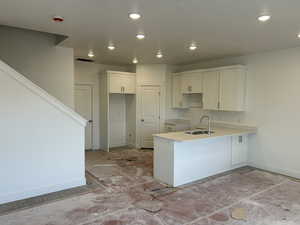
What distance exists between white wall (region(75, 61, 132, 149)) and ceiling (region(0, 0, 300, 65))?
2027 mm

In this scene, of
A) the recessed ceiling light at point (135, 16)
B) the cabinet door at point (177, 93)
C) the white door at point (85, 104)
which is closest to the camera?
the recessed ceiling light at point (135, 16)

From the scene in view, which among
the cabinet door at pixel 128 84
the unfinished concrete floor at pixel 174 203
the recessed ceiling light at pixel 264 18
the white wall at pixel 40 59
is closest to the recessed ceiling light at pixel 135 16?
the recessed ceiling light at pixel 264 18

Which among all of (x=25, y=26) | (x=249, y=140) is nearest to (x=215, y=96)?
(x=249, y=140)

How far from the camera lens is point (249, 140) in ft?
16.9

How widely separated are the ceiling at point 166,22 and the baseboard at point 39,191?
253 cm

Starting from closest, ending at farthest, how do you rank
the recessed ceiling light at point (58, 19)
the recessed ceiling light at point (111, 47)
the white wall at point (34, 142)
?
1. the recessed ceiling light at point (58, 19)
2. the white wall at point (34, 142)
3. the recessed ceiling light at point (111, 47)

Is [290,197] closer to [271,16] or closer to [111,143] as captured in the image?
[271,16]

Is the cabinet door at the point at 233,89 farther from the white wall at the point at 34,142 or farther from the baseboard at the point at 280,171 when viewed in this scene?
the white wall at the point at 34,142

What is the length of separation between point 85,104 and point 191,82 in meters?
3.29

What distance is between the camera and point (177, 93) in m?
6.48

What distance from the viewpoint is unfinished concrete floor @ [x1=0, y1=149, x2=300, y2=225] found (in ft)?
9.11

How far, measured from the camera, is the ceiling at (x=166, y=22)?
A: 2438mm

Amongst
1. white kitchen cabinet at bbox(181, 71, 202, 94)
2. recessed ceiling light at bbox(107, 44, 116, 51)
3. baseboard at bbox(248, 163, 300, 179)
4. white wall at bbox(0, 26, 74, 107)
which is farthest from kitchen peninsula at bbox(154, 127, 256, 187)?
white wall at bbox(0, 26, 74, 107)

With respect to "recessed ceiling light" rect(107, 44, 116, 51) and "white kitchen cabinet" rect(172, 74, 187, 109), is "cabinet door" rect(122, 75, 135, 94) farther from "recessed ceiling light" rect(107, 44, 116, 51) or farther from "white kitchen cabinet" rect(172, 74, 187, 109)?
"recessed ceiling light" rect(107, 44, 116, 51)
